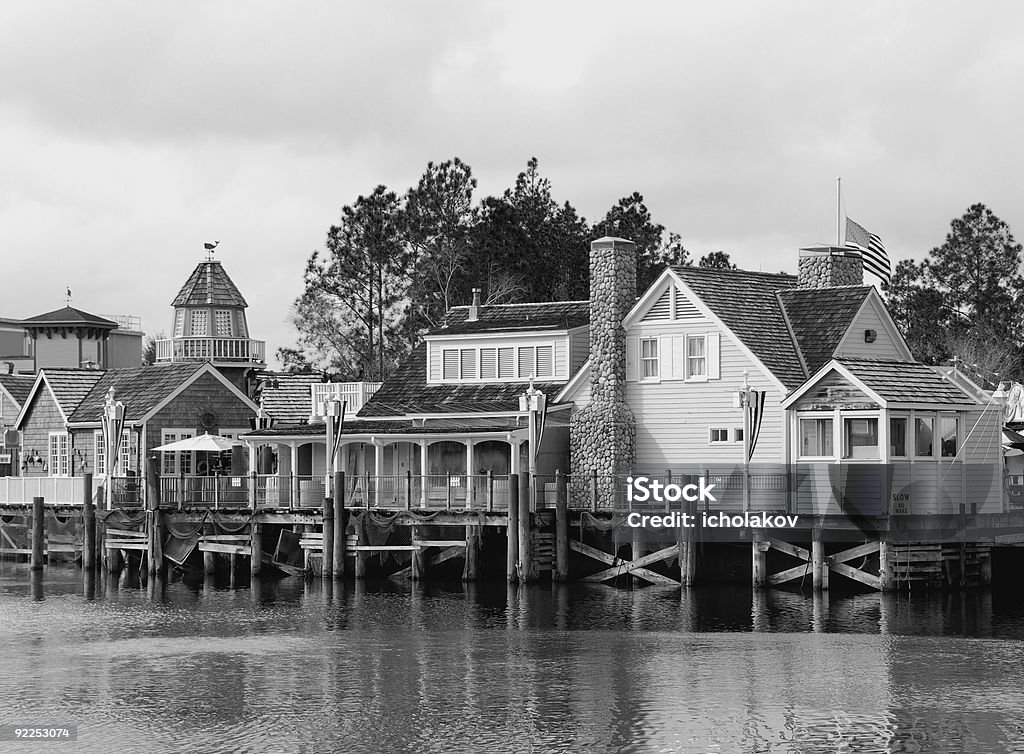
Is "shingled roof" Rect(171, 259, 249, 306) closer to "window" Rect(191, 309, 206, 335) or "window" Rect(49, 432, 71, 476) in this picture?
"window" Rect(191, 309, 206, 335)


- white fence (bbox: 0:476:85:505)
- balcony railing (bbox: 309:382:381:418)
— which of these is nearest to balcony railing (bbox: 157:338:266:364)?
white fence (bbox: 0:476:85:505)

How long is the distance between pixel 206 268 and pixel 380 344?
17310 mm

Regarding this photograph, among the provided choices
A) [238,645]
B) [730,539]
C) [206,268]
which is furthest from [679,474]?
[206,268]

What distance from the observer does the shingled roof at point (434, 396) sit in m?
57.2

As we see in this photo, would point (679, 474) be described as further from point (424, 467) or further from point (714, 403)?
point (424, 467)

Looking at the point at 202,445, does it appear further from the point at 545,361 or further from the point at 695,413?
the point at 695,413

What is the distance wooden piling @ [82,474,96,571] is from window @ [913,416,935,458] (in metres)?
28.4

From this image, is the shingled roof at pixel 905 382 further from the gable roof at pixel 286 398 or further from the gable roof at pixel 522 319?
the gable roof at pixel 286 398

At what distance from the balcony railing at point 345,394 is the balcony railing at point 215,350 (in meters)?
10.5

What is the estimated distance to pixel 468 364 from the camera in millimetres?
59500

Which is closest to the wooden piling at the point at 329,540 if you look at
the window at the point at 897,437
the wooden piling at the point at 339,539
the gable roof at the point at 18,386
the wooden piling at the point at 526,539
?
the wooden piling at the point at 339,539

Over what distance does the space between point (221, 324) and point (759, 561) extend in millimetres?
31485

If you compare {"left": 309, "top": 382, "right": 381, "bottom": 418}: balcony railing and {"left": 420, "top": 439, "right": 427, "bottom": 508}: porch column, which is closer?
{"left": 420, "top": 439, "right": 427, "bottom": 508}: porch column

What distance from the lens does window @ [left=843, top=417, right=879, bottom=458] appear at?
50.0 m
